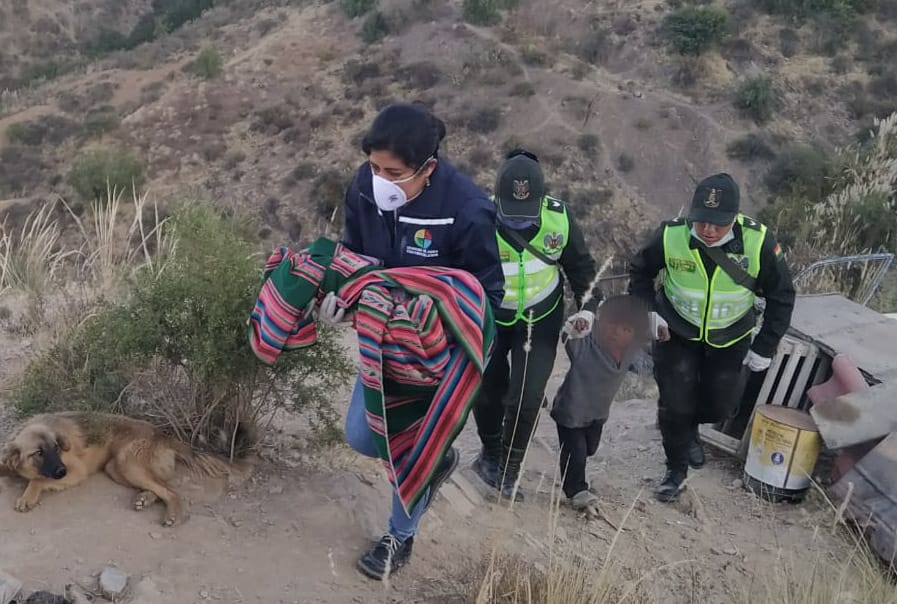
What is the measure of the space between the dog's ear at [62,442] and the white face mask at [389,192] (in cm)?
163

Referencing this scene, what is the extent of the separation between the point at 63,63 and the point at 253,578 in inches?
1338

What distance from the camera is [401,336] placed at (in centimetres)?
252

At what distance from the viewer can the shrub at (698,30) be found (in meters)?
23.4

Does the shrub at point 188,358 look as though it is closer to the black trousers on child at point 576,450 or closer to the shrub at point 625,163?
the black trousers on child at point 576,450

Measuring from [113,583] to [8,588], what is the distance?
320mm

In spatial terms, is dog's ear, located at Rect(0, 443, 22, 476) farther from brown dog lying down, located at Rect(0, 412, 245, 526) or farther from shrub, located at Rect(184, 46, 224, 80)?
shrub, located at Rect(184, 46, 224, 80)

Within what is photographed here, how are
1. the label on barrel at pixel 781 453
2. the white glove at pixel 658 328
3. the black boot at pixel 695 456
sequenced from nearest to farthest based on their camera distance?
1. the white glove at pixel 658 328
2. the label on barrel at pixel 781 453
3. the black boot at pixel 695 456

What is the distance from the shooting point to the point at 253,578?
2992mm

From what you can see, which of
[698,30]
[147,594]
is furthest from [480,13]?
[147,594]

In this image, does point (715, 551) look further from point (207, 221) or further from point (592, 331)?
point (207, 221)

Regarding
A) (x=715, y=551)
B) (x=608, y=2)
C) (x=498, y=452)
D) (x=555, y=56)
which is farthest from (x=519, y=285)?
(x=608, y=2)

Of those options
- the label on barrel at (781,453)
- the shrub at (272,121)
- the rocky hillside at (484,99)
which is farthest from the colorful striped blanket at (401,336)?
the shrub at (272,121)

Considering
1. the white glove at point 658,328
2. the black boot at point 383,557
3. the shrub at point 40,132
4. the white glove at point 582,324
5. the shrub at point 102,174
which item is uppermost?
the white glove at point 582,324

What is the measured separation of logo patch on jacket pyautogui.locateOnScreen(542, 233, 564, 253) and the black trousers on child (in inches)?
33.1
